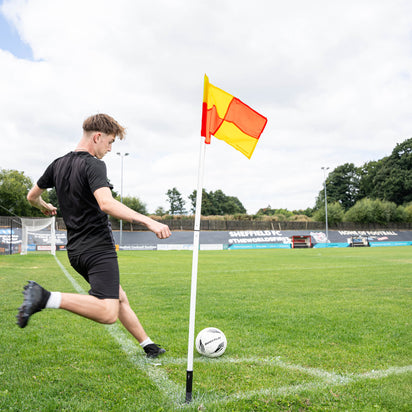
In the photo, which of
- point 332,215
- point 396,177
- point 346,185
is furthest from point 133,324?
point 346,185

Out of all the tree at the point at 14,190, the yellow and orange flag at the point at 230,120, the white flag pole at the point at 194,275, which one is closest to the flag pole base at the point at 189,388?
the white flag pole at the point at 194,275

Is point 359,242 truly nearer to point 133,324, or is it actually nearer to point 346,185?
point 346,185

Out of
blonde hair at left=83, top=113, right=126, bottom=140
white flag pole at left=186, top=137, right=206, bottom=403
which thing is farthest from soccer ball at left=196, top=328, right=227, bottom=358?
blonde hair at left=83, top=113, right=126, bottom=140

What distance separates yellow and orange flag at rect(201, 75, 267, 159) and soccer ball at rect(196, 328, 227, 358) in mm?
1869

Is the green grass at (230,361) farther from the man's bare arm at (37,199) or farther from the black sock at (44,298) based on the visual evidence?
the man's bare arm at (37,199)

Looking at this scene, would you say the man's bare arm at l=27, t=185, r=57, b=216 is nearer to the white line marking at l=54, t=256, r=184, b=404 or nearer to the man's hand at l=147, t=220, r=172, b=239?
the man's hand at l=147, t=220, r=172, b=239

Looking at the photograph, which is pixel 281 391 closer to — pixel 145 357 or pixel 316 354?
pixel 316 354

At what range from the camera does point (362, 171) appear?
85.9 m

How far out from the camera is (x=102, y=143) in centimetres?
321

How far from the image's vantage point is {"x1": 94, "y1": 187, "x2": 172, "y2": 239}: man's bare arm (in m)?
2.52

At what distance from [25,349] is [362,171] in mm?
90814

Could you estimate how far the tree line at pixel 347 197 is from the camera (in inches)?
1861

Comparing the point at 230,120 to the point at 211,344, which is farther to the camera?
the point at 211,344

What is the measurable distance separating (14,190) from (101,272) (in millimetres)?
47842
